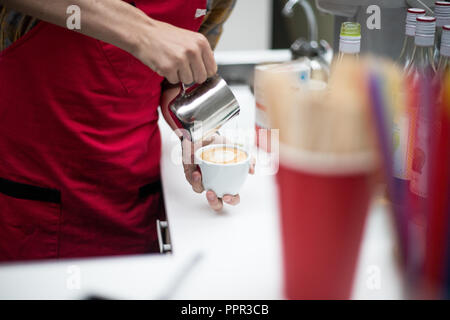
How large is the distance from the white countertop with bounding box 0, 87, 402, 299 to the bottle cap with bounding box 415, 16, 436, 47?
0.29 meters

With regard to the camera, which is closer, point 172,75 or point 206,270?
point 206,270

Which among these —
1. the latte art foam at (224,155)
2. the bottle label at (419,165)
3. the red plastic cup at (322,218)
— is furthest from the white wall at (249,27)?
the red plastic cup at (322,218)

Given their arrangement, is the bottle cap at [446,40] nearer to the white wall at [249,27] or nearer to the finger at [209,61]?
the finger at [209,61]

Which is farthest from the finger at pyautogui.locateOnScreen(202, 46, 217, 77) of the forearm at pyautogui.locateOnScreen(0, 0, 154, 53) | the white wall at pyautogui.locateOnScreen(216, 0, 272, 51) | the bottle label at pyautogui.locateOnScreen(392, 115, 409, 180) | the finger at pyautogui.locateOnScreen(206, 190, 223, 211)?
the white wall at pyautogui.locateOnScreen(216, 0, 272, 51)

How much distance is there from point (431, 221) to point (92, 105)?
2.54ft

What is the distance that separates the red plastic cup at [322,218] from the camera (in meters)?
0.46

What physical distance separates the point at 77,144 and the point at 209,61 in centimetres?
41

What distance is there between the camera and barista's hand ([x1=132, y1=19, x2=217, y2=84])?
2.59 ft

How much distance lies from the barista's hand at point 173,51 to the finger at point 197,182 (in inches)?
7.4

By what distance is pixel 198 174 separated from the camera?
915 millimetres

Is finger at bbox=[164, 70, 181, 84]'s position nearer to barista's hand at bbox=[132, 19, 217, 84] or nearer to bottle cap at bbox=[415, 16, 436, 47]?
barista's hand at bbox=[132, 19, 217, 84]

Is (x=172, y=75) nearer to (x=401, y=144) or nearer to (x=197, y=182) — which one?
(x=197, y=182)

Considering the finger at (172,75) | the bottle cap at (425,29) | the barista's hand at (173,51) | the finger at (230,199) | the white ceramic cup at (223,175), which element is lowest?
the finger at (230,199)

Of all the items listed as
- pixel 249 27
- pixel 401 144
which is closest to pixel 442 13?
pixel 401 144
